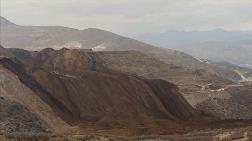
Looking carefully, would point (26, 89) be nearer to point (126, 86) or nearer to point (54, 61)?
point (126, 86)

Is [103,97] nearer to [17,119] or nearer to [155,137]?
[17,119]

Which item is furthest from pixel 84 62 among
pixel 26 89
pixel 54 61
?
pixel 26 89

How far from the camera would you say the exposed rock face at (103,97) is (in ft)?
178

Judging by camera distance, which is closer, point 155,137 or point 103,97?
point 155,137

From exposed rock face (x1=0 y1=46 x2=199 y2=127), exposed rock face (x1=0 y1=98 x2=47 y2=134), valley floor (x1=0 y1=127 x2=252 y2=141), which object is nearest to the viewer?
valley floor (x1=0 y1=127 x2=252 y2=141)

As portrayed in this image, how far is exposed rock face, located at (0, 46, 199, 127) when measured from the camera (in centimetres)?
5428

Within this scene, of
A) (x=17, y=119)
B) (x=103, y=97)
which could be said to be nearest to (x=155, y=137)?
(x=17, y=119)

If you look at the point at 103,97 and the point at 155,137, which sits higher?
the point at 103,97

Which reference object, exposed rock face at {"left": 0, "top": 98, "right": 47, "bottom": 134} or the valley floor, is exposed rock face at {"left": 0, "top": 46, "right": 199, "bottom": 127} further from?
the valley floor

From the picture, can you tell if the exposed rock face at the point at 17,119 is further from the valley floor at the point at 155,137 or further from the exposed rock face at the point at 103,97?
the valley floor at the point at 155,137

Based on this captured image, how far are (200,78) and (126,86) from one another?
46.1m

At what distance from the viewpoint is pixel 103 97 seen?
59312 millimetres

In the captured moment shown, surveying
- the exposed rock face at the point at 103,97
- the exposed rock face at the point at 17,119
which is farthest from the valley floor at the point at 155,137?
the exposed rock face at the point at 103,97

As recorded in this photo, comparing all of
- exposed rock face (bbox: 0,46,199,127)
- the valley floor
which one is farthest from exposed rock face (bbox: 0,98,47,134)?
the valley floor
